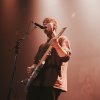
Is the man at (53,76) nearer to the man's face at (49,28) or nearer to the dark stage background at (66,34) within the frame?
the man's face at (49,28)

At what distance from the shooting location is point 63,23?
148 inches

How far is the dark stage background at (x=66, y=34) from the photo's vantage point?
3.48 meters

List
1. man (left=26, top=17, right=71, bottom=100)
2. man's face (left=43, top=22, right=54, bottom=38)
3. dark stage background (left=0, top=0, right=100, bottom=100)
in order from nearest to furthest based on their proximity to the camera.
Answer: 1. man (left=26, top=17, right=71, bottom=100)
2. man's face (left=43, top=22, right=54, bottom=38)
3. dark stage background (left=0, top=0, right=100, bottom=100)

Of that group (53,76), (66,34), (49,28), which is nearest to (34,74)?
(53,76)

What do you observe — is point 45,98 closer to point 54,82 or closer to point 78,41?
point 54,82

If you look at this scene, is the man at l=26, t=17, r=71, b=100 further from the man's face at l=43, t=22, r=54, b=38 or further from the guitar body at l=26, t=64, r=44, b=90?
the man's face at l=43, t=22, r=54, b=38

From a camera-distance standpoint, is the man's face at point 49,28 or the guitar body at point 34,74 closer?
the guitar body at point 34,74

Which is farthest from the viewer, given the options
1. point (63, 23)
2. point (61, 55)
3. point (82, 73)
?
point (63, 23)

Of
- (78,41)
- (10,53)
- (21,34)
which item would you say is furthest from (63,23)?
(10,53)

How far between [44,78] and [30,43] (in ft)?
5.40

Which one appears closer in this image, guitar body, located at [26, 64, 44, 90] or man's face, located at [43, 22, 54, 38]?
guitar body, located at [26, 64, 44, 90]

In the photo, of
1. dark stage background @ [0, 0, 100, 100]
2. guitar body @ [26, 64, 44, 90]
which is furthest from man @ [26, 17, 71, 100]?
dark stage background @ [0, 0, 100, 100]

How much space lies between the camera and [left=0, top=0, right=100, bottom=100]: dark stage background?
11.4 feet

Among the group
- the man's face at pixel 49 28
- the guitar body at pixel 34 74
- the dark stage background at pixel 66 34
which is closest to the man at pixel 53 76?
the guitar body at pixel 34 74
